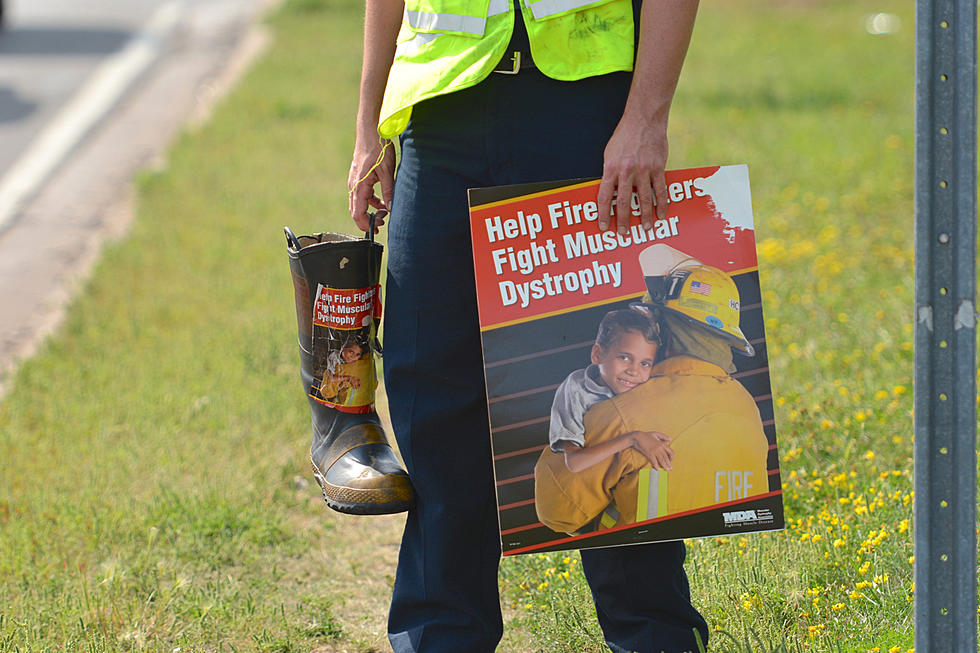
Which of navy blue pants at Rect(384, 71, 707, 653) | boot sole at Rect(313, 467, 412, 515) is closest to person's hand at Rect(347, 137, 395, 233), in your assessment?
navy blue pants at Rect(384, 71, 707, 653)

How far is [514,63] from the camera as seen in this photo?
1910 millimetres

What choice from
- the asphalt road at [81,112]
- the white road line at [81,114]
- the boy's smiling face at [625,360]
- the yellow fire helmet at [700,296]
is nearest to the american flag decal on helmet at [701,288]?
the yellow fire helmet at [700,296]

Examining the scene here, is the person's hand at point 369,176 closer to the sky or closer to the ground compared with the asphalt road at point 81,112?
closer to the ground

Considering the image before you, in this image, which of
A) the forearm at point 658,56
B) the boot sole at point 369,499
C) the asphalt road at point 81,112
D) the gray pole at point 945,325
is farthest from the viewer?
the asphalt road at point 81,112

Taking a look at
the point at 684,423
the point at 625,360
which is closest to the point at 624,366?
the point at 625,360

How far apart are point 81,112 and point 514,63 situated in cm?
831

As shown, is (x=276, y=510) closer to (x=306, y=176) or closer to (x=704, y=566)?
(x=704, y=566)

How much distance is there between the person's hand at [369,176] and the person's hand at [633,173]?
519 millimetres

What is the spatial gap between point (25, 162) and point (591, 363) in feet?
22.8

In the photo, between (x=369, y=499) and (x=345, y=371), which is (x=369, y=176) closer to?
(x=345, y=371)

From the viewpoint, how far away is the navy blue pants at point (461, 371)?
1.95 meters

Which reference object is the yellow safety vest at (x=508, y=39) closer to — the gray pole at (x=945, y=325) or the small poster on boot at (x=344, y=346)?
the small poster on boot at (x=344, y=346)

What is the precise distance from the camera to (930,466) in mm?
1595

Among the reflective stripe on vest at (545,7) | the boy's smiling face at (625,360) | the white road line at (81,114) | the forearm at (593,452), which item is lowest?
the forearm at (593,452)
